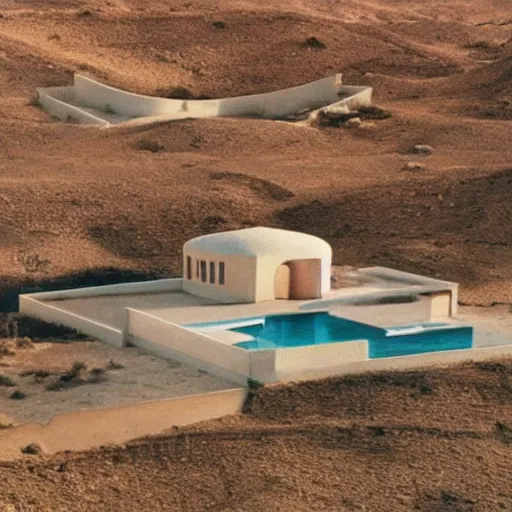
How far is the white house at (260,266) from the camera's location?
2770cm

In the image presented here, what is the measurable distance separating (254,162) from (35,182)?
474 centimetres

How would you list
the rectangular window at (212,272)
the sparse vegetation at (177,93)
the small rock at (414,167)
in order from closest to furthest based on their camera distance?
the rectangular window at (212,272), the small rock at (414,167), the sparse vegetation at (177,93)

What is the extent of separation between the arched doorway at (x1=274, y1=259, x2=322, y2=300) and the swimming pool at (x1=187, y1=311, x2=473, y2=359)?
79cm

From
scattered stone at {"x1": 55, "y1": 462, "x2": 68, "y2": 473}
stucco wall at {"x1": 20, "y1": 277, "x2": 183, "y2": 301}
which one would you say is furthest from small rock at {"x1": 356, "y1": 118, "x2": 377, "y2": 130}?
scattered stone at {"x1": 55, "y1": 462, "x2": 68, "y2": 473}

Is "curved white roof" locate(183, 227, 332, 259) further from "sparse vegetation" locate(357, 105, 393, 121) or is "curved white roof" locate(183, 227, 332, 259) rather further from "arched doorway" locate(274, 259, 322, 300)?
"sparse vegetation" locate(357, 105, 393, 121)

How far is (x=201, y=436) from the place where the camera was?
22500 millimetres

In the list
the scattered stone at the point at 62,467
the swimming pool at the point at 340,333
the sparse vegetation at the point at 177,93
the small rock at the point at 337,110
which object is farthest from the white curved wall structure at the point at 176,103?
the scattered stone at the point at 62,467

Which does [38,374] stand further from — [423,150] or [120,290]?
[423,150]

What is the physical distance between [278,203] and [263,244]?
7.55m

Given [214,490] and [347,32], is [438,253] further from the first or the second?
[347,32]

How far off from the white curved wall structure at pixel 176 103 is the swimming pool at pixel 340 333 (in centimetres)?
1510

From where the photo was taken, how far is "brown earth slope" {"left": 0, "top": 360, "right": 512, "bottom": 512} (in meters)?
21.0

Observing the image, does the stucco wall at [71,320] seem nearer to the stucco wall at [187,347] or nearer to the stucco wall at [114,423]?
the stucco wall at [187,347]

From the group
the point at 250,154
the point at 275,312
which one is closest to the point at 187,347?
→ the point at 275,312
